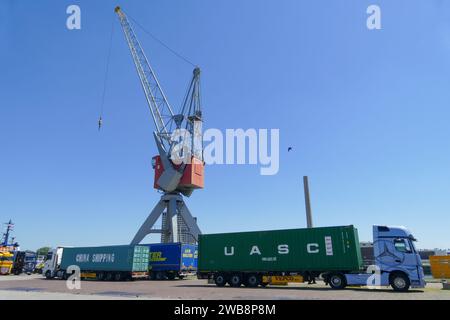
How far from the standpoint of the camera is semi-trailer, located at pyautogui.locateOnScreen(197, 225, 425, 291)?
20.3m

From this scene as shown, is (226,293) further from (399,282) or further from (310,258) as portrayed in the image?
(399,282)

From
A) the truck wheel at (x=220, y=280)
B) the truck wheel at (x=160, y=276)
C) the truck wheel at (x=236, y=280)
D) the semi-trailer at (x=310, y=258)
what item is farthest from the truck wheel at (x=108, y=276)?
the truck wheel at (x=236, y=280)

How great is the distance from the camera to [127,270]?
1289 inches

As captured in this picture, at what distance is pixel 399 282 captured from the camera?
65.3 ft

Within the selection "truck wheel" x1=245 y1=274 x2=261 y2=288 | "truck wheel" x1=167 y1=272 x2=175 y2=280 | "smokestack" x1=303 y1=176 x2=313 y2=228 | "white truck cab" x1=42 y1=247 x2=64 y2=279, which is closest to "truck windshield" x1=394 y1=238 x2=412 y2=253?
"truck wheel" x1=245 y1=274 x2=261 y2=288

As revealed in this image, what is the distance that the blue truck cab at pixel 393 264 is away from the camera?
19.8 meters

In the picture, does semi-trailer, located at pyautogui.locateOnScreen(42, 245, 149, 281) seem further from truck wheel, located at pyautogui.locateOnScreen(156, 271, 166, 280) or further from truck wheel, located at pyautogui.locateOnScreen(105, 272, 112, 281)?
truck wheel, located at pyautogui.locateOnScreen(156, 271, 166, 280)

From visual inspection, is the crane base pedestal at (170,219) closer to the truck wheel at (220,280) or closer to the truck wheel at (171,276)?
the truck wheel at (171,276)

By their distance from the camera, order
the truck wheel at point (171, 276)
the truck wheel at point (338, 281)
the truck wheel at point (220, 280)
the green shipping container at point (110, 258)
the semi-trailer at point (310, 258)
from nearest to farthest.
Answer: the semi-trailer at point (310, 258) → the truck wheel at point (338, 281) → the truck wheel at point (220, 280) → the green shipping container at point (110, 258) → the truck wheel at point (171, 276)

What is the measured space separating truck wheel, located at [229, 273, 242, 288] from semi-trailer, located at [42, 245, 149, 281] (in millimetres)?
12090

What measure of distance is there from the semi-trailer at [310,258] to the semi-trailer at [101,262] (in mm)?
9259
